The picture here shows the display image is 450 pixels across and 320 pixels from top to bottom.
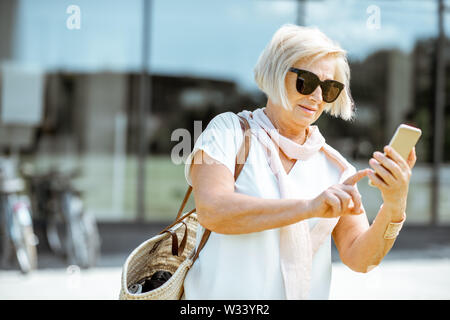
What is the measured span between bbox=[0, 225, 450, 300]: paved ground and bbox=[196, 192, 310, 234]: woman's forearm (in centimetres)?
356

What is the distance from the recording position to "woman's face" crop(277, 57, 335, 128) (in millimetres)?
1689

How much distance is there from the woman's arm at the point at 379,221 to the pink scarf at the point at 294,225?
11 centimetres

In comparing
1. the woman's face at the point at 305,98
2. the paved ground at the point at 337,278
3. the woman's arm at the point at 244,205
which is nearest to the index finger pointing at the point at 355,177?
the woman's arm at the point at 244,205

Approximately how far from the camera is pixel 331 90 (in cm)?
172

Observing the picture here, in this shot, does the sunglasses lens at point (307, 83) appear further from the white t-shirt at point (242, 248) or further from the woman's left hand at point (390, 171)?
the woman's left hand at point (390, 171)

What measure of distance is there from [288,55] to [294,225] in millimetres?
499

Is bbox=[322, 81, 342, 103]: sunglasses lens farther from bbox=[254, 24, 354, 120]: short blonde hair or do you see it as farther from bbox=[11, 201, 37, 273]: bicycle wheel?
bbox=[11, 201, 37, 273]: bicycle wheel

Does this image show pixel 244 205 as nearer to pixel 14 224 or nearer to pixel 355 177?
pixel 355 177

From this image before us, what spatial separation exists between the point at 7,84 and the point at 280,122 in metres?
6.85

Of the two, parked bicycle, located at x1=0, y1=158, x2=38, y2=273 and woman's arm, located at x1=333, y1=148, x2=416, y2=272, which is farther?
parked bicycle, located at x1=0, y1=158, x2=38, y2=273

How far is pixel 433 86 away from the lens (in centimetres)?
868

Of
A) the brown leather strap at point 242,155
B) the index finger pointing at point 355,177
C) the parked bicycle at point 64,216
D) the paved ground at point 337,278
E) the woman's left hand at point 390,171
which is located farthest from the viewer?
the parked bicycle at point 64,216

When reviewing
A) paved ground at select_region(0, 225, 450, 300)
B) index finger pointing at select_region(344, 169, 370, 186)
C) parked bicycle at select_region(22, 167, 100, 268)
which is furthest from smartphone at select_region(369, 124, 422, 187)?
parked bicycle at select_region(22, 167, 100, 268)

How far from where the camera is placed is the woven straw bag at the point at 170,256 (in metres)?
1.65
